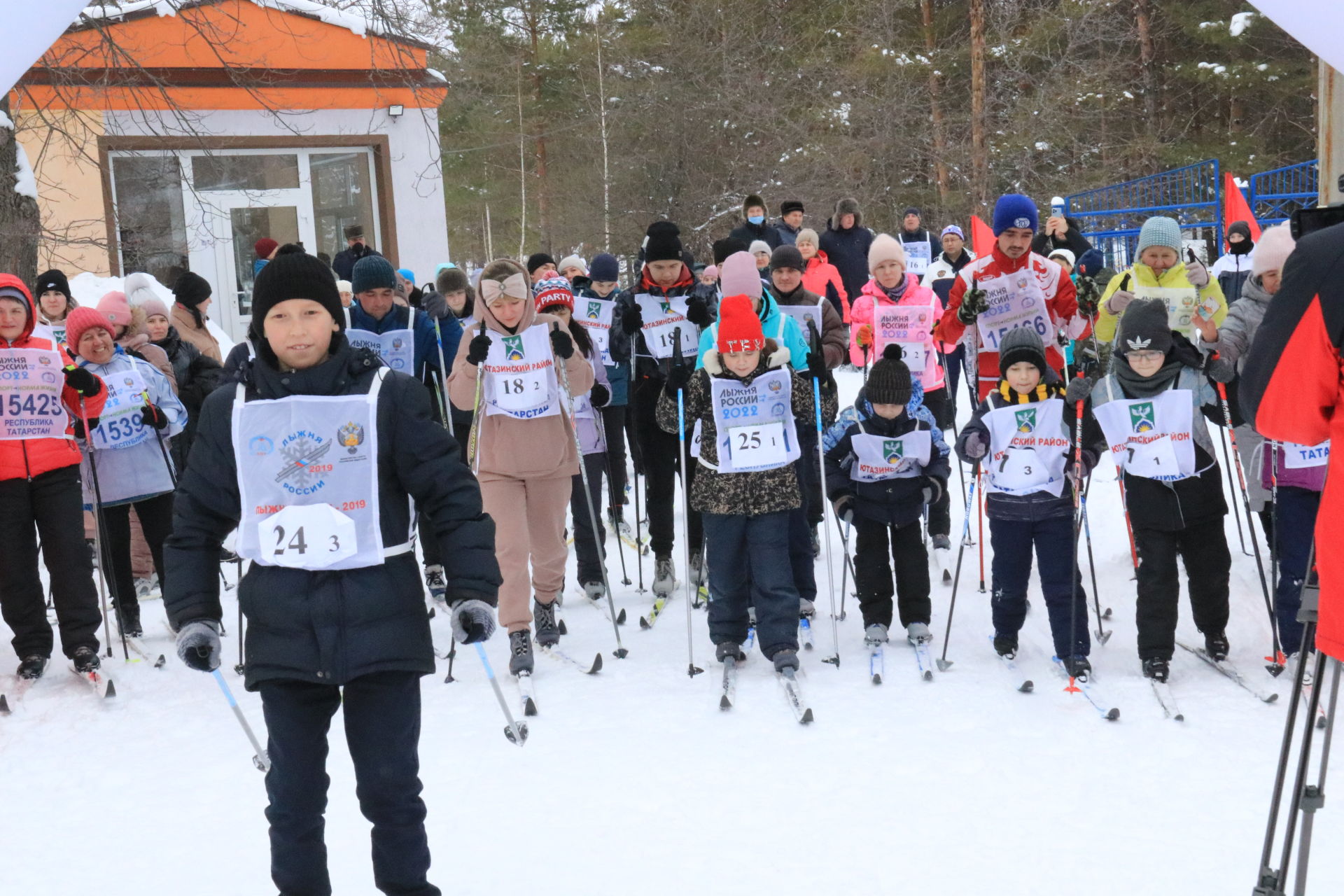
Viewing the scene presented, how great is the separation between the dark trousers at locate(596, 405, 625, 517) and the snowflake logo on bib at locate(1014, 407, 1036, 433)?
10.5 feet

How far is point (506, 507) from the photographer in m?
5.84

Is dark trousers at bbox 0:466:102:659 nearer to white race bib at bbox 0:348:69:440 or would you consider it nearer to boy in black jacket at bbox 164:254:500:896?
white race bib at bbox 0:348:69:440

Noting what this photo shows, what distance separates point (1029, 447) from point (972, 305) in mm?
1149

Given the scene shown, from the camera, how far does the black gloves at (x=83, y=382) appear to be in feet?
19.9

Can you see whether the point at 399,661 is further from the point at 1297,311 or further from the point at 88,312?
the point at 88,312

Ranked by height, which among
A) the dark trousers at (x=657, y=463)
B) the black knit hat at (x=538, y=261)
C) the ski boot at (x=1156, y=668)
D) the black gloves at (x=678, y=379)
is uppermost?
the black knit hat at (x=538, y=261)

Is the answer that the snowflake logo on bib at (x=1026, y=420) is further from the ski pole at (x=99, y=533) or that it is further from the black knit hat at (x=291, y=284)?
the ski pole at (x=99, y=533)

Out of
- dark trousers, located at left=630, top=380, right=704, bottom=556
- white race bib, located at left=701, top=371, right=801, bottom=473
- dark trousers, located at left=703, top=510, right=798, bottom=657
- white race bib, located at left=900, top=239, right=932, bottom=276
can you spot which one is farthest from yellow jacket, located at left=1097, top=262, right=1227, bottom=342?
white race bib, located at left=900, top=239, right=932, bottom=276

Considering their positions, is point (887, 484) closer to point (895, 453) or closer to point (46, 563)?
point (895, 453)

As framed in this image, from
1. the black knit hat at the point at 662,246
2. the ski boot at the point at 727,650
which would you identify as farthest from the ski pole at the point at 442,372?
the ski boot at the point at 727,650

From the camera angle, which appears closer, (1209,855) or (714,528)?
(1209,855)

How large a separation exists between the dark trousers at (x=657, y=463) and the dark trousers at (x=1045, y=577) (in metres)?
2.05

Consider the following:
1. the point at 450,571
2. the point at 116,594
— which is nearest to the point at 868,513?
the point at 450,571

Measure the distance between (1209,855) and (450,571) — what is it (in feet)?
7.77
